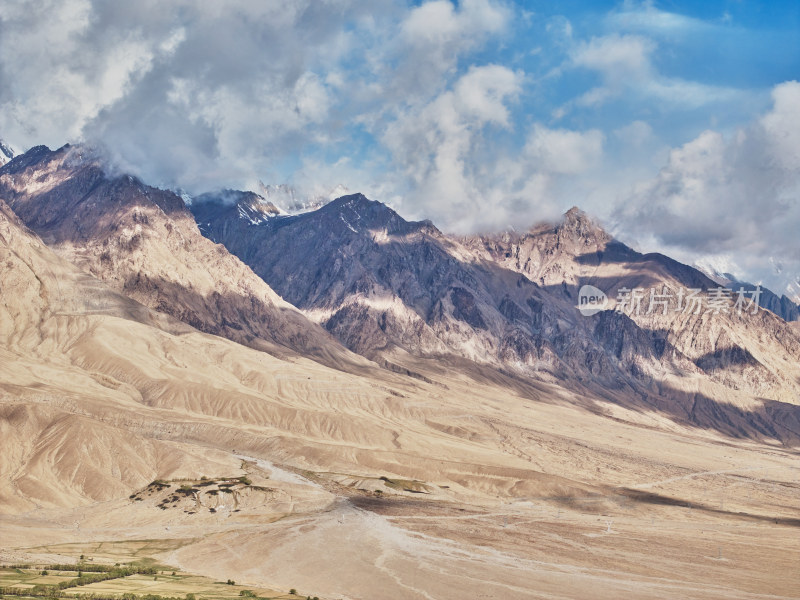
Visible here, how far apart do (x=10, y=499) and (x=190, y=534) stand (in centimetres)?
4126

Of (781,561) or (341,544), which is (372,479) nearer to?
(341,544)

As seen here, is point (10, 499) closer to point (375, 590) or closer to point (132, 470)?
point (132, 470)

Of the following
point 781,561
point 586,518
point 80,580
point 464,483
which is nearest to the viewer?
point 80,580

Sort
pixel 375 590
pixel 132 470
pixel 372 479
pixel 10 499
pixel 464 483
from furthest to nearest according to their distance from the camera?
1. pixel 464 483
2. pixel 372 479
3. pixel 132 470
4. pixel 10 499
5. pixel 375 590

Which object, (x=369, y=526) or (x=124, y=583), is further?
(x=369, y=526)

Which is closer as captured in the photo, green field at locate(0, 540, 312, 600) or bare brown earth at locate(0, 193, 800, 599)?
green field at locate(0, 540, 312, 600)

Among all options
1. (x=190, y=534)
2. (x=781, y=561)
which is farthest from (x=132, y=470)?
(x=781, y=561)

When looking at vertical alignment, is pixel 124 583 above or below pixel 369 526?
above

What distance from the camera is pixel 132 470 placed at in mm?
163625

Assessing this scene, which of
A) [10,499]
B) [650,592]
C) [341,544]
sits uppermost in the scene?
[650,592]

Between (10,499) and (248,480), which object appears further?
(248,480)

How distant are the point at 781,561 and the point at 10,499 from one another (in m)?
133

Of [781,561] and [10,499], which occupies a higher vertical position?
[781,561]

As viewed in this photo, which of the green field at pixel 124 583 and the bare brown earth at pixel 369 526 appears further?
the bare brown earth at pixel 369 526
